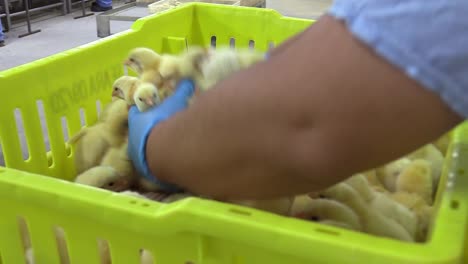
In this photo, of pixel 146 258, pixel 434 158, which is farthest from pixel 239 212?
pixel 434 158

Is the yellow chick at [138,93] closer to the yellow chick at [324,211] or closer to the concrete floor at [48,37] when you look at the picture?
the yellow chick at [324,211]

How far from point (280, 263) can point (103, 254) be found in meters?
0.27

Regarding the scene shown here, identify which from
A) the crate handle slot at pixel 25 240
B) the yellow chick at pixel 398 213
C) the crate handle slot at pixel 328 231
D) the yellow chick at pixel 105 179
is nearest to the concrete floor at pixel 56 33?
the yellow chick at pixel 105 179

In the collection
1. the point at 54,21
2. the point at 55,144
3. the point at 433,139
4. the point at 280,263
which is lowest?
the point at 54,21

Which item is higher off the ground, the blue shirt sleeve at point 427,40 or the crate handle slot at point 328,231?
the blue shirt sleeve at point 427,40

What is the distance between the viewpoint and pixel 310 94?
48cm

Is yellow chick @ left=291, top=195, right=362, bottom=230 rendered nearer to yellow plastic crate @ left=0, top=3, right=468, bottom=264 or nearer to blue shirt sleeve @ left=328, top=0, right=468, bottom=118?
yellow plastic crate @ left=0, top=3, right=468, bottom=264

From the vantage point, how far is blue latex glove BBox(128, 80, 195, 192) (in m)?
0.75

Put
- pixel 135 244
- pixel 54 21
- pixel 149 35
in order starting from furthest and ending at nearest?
pixel 54 21 → pixel 149 35 → pixel 135 244

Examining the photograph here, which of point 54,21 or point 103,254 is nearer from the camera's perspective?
point 103,254

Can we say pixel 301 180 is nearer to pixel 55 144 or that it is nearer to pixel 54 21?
pixel 55 144

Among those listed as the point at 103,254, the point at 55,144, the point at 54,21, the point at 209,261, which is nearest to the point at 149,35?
the point at 55,144

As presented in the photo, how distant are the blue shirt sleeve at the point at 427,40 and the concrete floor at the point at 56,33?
2262 millimetres

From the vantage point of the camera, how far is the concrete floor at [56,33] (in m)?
2.65
